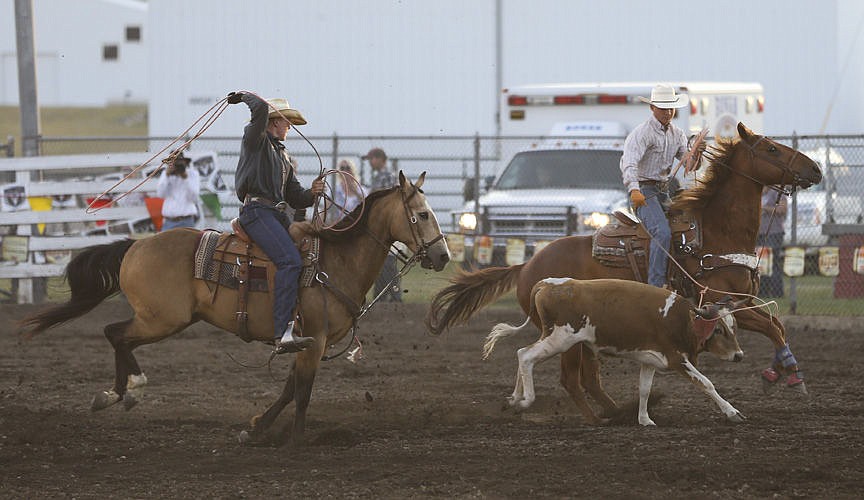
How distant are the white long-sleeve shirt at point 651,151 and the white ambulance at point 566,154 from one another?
20.0ft

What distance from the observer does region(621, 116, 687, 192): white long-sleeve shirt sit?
912 centimetres

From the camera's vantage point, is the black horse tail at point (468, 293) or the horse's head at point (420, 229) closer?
the horse's head at point (420, 229)

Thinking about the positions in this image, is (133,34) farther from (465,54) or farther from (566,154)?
(566,154)

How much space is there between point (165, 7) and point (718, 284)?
53.1ft

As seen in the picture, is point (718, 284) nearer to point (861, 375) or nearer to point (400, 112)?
point (861, 375)

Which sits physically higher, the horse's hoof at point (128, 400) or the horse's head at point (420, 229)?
the horse's head at point (420, 229)

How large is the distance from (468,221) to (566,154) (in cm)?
160

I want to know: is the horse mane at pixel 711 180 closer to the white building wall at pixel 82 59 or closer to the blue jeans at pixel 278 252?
the blue jeans at pixel 278 252

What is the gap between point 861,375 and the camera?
10719 millimetres

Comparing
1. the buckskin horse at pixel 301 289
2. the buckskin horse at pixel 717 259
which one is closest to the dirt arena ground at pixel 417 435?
the buckskin horse at pixel 301 289

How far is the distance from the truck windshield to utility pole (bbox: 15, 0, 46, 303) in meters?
6.32

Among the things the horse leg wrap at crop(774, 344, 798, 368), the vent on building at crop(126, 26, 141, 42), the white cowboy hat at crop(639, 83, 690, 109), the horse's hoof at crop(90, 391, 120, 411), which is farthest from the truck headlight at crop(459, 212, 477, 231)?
the vent on building at crop(126, 26, 141, 42)

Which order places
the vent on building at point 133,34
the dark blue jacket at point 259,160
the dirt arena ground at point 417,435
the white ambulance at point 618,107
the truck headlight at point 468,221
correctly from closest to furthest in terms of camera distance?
the dirt arena ground at point 417,435
the dark blue jacket at point 259,160
the truck headlight at point 468,221
the white ambulance at point 618,107
the vent on building at point 133,34

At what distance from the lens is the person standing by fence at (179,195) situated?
51.8ft
